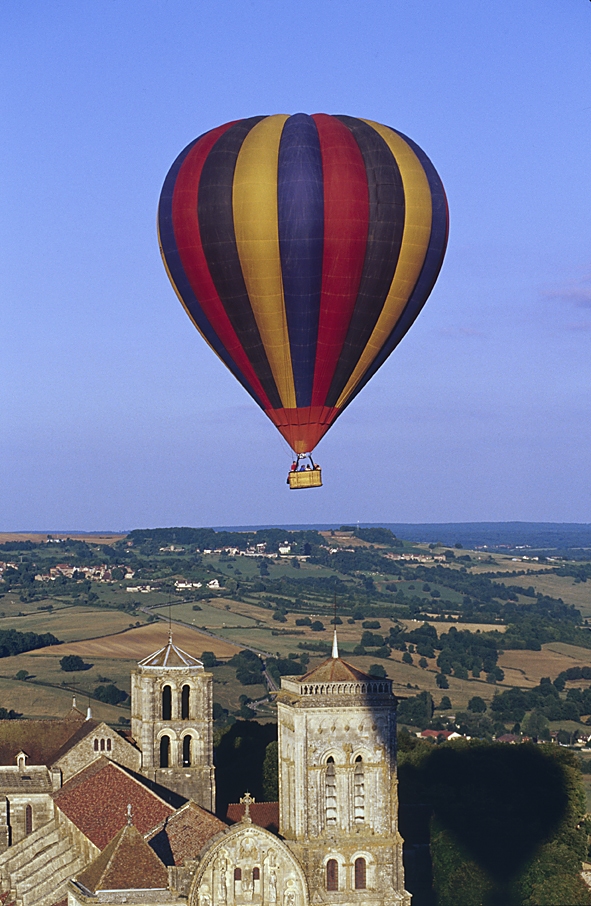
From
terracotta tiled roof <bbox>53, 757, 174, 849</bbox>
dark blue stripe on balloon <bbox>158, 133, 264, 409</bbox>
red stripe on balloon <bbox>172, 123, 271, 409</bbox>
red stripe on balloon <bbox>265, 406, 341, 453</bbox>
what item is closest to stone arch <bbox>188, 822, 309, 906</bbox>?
terracotta tiled roof <bbox>53, 757, 174, 849</bbox>

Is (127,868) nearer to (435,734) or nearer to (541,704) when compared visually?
(435,734)

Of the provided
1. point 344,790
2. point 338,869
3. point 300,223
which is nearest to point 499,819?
point 338,869

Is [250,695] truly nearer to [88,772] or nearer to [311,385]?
[88,772]

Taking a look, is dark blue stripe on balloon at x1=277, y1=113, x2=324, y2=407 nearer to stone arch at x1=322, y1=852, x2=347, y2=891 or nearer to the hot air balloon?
the hot air balloon

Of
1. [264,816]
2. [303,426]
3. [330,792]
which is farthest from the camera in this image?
[264,816]

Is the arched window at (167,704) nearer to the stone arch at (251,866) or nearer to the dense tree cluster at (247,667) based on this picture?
the stone arch at (251,866)

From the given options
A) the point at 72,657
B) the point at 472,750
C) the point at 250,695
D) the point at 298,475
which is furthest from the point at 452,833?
the point at 72,657

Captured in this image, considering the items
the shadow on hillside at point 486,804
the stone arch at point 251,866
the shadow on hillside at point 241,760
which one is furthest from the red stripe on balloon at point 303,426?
the shadow on hillside at point 486,804
